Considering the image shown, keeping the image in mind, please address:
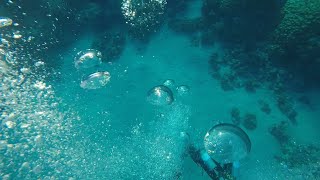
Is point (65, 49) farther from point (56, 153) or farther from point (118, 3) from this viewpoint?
point (56, 153)

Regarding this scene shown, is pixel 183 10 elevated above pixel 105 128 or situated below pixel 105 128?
above

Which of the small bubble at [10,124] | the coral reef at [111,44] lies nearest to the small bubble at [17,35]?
the coral reef at [111,44]

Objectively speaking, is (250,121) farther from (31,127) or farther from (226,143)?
(31,127)

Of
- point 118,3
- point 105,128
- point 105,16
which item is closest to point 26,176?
point 105,128

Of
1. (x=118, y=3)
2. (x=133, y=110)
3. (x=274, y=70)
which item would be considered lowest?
(x=133, y=110)

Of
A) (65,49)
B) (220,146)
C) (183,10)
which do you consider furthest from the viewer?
(183,10)

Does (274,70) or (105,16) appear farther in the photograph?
(105,16)
